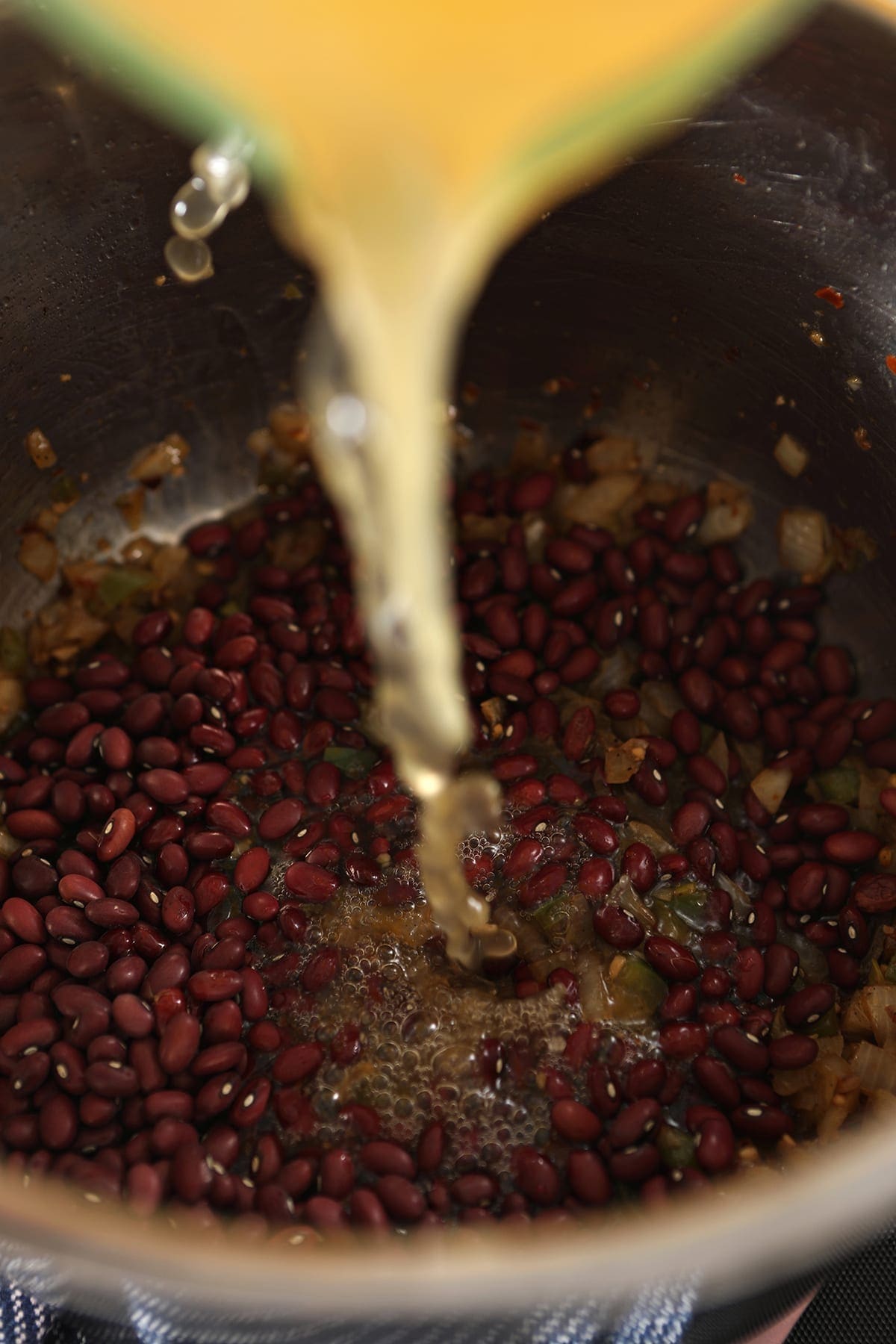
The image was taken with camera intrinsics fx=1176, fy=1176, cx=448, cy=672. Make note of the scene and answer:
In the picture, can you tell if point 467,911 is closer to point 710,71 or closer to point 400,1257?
point 400,1257

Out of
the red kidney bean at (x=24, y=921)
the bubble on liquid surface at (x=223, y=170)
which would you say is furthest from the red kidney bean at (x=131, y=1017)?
the bubble on liquid surface at (x=223, y=170)

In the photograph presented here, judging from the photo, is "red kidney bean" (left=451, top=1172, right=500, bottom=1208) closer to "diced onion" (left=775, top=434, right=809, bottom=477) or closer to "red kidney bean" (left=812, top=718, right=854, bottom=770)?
"red kidney bean" (left=812, top=718, right=854, bottom=770)

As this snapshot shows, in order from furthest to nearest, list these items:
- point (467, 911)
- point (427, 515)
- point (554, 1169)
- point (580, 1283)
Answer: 1. point (467, 911)
2. point (554, 1169)
3. point (427, 515)
4. point (580, 1283)

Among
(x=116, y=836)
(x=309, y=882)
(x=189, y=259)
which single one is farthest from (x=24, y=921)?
(x=189, y=259)

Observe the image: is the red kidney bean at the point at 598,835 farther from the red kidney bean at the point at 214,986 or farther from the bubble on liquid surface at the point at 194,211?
the bubble on liquid surface at the point at 194,211

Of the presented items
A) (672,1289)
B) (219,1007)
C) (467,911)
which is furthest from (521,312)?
(672,1289)

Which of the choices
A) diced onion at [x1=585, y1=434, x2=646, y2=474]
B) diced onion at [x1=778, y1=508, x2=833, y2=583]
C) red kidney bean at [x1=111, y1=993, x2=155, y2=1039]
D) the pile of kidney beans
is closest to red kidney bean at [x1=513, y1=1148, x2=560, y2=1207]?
the pile of kidney beans

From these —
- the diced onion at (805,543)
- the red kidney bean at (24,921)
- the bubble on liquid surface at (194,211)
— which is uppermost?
the bubble on liquid surface at (194,211)
